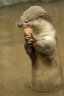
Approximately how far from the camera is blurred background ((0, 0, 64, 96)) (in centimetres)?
206

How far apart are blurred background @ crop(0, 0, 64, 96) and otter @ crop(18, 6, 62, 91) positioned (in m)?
0.06

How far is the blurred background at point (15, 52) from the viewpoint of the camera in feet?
6.76

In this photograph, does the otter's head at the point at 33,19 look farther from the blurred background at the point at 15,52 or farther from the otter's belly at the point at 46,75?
the blurred background at the point at 15,52

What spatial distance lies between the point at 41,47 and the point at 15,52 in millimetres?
675

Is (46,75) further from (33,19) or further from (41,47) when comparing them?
(33,19)

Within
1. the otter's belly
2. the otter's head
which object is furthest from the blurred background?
the otter's head

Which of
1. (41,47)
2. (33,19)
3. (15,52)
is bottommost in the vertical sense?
(15,52)

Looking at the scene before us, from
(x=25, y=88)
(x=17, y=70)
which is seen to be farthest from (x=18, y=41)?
(x=25, y=88)

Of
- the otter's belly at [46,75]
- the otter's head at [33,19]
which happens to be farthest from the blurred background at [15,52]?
the otter's head at [33,19]

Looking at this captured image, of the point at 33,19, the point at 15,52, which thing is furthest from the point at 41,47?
the point at 15,52

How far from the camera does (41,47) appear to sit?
1913 mm

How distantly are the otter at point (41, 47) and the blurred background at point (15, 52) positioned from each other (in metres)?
0.06

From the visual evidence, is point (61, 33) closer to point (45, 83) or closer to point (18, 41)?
point (18, 41)

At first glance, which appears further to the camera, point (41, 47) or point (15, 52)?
point (15, 52)
